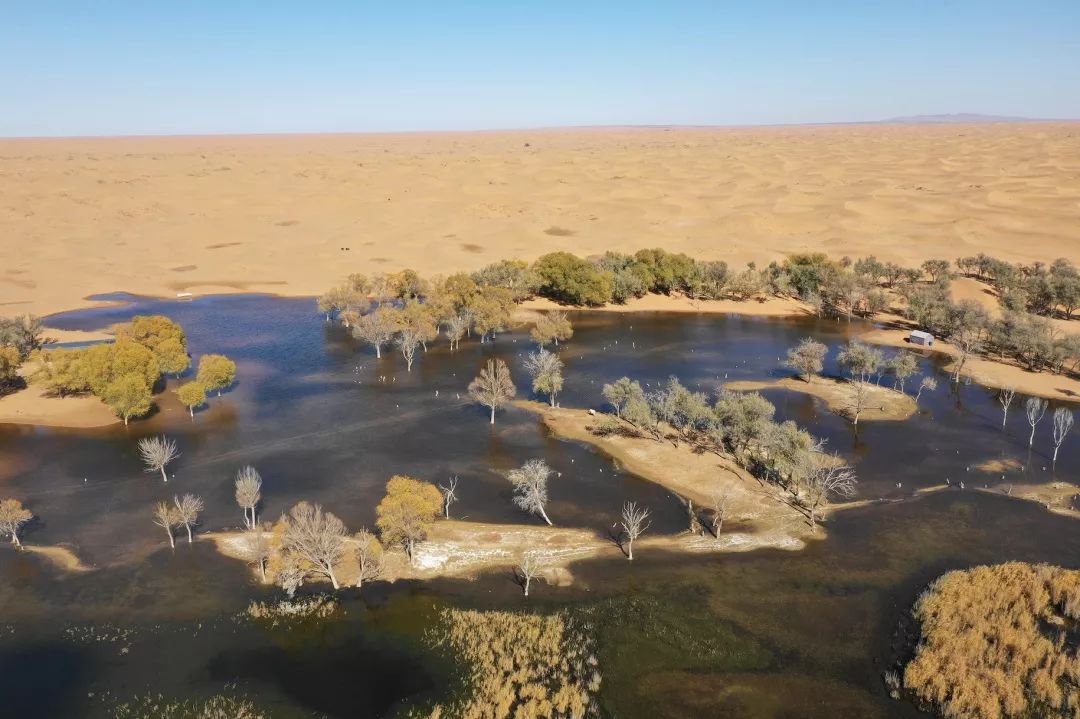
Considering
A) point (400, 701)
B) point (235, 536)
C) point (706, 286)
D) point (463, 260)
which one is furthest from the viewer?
point (463, 260)

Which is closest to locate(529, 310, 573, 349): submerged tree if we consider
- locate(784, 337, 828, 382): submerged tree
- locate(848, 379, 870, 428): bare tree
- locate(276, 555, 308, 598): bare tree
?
locate(784, 337, 828, 382): submerged tree

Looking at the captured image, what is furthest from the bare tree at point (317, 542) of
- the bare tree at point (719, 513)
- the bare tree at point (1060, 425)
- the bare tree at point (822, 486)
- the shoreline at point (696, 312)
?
the bare tree at point (1060, 425)

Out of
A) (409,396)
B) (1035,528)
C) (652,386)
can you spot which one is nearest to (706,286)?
(652,386)

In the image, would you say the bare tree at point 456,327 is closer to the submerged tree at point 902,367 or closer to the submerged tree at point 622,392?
the submerged tree at point 622,392

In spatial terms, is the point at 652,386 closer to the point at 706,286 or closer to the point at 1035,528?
the point at 1035,528

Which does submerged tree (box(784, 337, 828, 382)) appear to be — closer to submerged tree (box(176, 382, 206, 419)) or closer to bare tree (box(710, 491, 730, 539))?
bare tree (box(710, 491, 730, 539))
